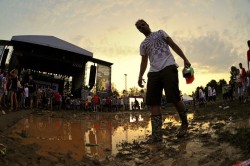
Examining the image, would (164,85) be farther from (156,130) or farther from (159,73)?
(156,130)

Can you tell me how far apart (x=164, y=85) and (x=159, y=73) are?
190 mm

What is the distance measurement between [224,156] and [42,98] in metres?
17.8

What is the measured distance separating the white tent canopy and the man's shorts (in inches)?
772

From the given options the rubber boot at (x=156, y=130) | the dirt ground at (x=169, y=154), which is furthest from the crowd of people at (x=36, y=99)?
the dirt ground at (x=169, y=154)

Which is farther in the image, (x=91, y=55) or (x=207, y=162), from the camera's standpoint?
(x=91, y=55)

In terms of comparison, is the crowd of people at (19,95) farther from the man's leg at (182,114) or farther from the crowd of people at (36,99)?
the man's leg at (182,114)

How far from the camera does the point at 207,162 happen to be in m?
3.05

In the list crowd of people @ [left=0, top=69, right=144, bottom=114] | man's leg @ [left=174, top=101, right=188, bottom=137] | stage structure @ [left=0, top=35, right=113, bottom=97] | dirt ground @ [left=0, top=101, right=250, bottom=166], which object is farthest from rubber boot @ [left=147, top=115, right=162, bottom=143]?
stage structure @ [left=0, top=35, right=113, bottom=97]

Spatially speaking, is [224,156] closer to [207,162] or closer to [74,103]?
[207,162]

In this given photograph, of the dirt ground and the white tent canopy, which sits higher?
the white tent canopy

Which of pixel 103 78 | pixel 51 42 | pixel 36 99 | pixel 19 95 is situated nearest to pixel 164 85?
pixel 19 95

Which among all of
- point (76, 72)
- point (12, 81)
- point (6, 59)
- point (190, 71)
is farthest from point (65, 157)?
point (76, 72)

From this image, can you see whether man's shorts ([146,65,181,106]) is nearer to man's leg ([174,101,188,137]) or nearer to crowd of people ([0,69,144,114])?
man's leg ([174,101,188,137])

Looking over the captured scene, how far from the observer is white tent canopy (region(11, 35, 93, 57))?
2280cm
